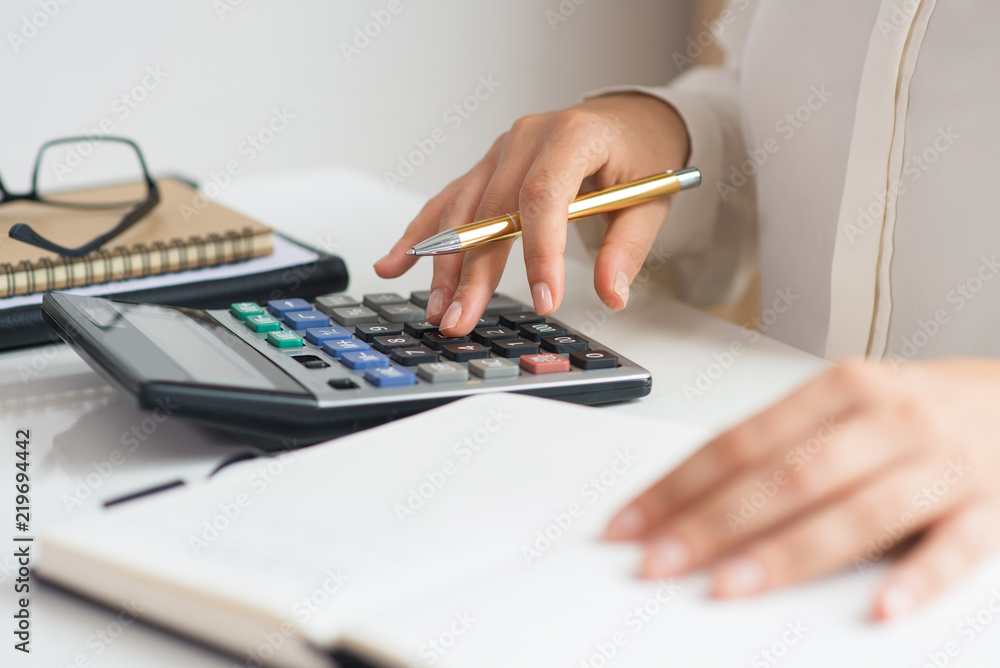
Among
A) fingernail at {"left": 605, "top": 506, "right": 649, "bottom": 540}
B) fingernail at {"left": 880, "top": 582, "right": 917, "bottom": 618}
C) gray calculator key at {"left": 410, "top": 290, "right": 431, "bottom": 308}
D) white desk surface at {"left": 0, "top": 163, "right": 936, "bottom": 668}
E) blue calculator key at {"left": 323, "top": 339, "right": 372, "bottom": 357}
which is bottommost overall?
white desk surface at {"left": 0, "top": 163, "right": 936, "bottom": 668}

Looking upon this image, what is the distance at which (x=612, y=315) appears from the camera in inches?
23.5

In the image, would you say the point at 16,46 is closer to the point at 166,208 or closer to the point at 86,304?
the point at 166,208

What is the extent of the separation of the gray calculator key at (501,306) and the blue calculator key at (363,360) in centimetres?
11

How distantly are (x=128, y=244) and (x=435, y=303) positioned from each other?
0.21 meters

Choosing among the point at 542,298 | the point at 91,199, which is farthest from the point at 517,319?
the point at 91,199

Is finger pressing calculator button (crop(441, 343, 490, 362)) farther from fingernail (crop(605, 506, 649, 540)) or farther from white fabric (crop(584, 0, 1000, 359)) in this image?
white fabric (crop(584, 0, 1000, 359))

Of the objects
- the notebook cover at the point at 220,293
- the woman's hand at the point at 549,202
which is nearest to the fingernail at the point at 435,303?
the woman's hand at the point at 549,202

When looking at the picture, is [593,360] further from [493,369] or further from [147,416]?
[147,416]

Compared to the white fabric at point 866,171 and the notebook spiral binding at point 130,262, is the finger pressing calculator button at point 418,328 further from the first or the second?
the white fabric at point 866,171

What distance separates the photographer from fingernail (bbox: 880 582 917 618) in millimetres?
242

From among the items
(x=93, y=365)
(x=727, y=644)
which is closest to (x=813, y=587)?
(x=727, y=644)

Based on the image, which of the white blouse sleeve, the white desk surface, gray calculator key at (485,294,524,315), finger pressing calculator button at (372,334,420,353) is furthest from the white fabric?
finger pressing calculator button at (372,334,420,353)

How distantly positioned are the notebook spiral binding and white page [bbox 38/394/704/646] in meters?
0.26

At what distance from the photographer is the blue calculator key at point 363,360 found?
1.35 feet
